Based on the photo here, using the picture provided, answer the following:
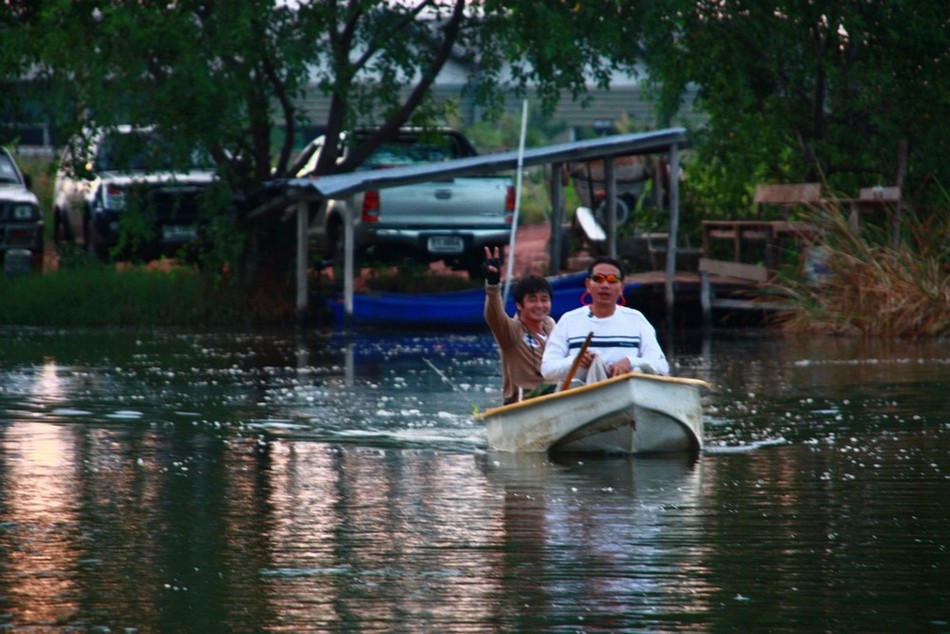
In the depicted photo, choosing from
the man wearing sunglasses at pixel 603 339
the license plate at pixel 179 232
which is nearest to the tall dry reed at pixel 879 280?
the license plate at pixel 179 232

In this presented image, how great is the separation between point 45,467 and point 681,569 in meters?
5.01

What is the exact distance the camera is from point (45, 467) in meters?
11.6

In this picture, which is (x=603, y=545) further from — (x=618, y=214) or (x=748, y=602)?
(x=618, y=214)

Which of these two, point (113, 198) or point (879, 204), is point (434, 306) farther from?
point (879, 204)

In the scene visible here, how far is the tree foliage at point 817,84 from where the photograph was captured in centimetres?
2552

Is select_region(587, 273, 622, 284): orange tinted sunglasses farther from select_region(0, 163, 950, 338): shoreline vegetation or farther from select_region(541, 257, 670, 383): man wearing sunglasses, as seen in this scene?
select_region(0, 163, 950, 338): shoreline vegetation

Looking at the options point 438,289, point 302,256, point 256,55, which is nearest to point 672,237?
point 438,289

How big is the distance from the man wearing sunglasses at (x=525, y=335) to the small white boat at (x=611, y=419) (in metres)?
0.33

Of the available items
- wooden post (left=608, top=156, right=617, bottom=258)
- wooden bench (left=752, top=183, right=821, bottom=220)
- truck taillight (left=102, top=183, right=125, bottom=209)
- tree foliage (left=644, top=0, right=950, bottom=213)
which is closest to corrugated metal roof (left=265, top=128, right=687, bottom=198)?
wooden post (left=608, top=156, right=617, bottom=258)

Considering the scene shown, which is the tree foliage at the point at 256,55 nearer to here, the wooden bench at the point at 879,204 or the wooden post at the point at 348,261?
the wooden post at the point at 348,261

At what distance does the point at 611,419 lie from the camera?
11.9 meters

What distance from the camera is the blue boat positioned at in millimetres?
24402

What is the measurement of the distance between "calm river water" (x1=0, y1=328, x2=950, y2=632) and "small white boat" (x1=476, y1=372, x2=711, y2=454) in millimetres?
205

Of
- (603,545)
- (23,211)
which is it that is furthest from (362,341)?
(603,545)
